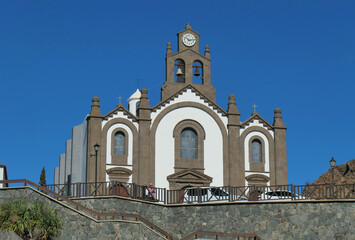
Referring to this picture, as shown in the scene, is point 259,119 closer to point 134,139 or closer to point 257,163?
point 257,163

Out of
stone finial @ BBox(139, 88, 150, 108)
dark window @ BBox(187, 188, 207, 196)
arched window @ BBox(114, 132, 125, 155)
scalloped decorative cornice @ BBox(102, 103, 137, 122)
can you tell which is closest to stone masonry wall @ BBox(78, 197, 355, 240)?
dark window @ BBox(187, 188, 207, 196)

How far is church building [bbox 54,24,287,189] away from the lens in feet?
160

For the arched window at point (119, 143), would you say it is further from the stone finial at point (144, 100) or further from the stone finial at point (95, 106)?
the stone finial at point (144, 100)

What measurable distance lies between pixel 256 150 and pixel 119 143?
1006cm

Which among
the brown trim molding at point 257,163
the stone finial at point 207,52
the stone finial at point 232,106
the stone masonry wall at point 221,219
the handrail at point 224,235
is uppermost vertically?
the stone finial at point 207,52

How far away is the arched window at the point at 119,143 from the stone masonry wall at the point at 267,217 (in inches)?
416

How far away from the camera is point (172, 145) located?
50094mm

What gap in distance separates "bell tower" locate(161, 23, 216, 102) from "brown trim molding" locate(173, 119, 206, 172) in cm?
247

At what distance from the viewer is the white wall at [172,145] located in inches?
1945

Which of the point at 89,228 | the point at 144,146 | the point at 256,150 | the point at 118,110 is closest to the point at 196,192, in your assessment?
the point at 89,228

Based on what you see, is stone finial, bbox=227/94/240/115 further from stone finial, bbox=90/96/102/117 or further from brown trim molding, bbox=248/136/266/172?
stone finial, bbox=90/96/102/117

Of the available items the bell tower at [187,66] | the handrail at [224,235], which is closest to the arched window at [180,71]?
the bell tower at [187,66]

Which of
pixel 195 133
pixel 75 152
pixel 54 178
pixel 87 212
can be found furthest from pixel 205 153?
pixel 54 178

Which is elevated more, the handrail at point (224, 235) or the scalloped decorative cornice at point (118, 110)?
the scalloped decorative cornice at point (118, 110)
